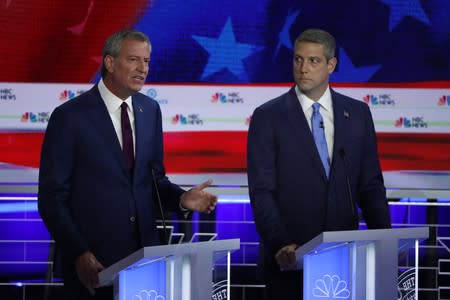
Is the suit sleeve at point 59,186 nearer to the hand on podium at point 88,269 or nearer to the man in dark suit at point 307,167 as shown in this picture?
the hand on podium at point 88,269

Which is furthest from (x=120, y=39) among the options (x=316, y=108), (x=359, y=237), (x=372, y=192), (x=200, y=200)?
(x=359, y=237)

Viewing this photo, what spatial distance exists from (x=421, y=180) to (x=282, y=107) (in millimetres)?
2000

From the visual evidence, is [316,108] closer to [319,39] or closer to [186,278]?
[319,39]

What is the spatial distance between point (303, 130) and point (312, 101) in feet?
0.60

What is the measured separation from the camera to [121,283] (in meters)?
3.51

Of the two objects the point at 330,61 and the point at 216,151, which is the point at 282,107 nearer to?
the point at 330,61

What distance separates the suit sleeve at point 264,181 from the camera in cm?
459

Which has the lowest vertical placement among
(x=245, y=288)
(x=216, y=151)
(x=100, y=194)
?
(x=245, y=288)

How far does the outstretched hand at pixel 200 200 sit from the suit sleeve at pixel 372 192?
2.98 ft

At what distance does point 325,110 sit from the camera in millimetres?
4922

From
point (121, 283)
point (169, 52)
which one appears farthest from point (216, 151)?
point (121, 283)

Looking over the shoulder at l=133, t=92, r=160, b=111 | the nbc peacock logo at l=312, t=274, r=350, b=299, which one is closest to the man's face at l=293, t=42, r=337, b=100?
the shoulder at l=133, t=92, r=160, b=111

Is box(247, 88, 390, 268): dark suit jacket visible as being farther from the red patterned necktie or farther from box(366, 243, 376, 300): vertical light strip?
box(366, 243, 376, 300): vertical light strip

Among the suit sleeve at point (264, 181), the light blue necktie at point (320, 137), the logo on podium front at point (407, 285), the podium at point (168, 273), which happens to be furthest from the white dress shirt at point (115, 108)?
the logo on podium front at point (407, 285)
